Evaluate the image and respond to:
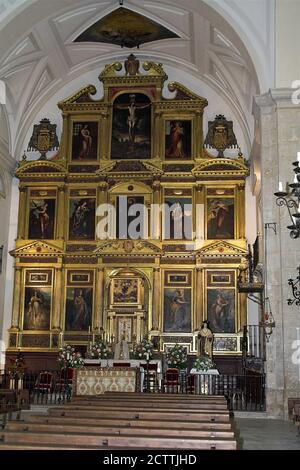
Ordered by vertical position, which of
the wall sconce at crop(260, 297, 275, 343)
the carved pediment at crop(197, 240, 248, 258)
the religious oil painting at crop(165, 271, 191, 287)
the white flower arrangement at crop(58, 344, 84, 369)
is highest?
the carved pediment at crop(197, 240, 248, 258)

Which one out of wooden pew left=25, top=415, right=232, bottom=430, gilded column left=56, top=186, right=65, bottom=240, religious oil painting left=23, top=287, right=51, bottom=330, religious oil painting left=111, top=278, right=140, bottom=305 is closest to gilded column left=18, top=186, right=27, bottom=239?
gilded column left=56, top=186, right=65, bottom=240

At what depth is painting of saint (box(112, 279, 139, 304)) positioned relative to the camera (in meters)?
20.4

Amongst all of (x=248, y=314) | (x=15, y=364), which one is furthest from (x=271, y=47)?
(x=15, y=364)

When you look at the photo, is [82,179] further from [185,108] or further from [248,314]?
[248,314]

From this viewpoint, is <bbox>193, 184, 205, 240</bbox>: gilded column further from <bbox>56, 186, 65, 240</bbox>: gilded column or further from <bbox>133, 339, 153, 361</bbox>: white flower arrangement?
<bbox>56, 186, 65, 240</bbox>: gilded column

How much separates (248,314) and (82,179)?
25.3 feet

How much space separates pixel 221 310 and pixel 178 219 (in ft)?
11.7

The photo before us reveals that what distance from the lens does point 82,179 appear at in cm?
2169

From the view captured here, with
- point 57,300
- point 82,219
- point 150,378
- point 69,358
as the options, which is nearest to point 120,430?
point 150,378

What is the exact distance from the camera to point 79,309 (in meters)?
20.6

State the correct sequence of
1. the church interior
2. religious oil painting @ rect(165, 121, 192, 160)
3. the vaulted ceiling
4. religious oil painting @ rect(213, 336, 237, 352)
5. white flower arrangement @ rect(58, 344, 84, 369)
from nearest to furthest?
the vaulted ceiling, white flower arrangement @ rect(58, 344, 84, 369), the church interior, religious oil painting @ rect(213, 336, 237, 352), religious oil painting @ rect(165, 121, 192, 160)

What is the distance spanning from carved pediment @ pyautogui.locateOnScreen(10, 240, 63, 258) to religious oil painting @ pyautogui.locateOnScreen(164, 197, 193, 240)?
4159 mm

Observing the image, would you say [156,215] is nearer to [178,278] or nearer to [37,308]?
[178,278]
